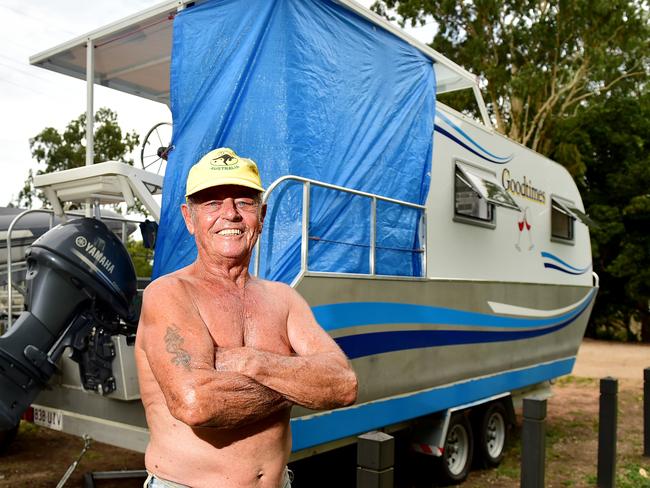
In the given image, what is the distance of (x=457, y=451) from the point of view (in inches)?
237

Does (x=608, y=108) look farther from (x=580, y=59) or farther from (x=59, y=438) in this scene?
(x=59, y=438)

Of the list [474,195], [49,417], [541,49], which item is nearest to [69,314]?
[49,417]

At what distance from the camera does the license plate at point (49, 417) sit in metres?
4.46

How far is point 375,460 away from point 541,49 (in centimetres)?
1893

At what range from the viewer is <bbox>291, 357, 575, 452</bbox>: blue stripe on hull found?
13.6ft

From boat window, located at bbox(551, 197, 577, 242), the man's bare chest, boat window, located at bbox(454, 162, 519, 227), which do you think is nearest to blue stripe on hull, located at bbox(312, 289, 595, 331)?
boat window, located at bbox(454, 162, 519, 227)

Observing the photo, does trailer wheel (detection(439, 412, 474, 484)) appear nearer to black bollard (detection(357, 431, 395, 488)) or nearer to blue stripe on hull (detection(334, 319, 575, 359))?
blue stripe on hull (detection(334, 319, 575, 359))

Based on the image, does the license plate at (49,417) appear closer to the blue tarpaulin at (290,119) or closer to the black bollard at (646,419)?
the blue tarpaulin at (290,119)

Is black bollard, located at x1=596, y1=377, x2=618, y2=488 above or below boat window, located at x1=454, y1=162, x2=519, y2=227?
below

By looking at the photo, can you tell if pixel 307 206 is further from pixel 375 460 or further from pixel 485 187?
pixel 485 187

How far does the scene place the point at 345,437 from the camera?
4480mm

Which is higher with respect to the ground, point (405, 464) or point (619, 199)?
point (619, 199)

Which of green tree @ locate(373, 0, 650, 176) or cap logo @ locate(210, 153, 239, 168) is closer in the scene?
cap logo @ locate(210, 153, 239, 168)

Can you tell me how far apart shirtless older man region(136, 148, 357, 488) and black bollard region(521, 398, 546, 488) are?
8.41ft
